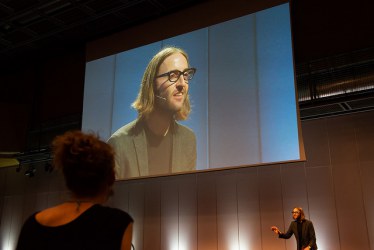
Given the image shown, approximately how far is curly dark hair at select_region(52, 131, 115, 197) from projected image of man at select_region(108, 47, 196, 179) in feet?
14.3

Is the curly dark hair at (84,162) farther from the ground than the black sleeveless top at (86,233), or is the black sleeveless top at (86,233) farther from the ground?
the curly dark hair at (84,162)

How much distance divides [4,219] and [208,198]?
575 centimetres

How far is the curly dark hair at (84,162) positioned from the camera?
97cm

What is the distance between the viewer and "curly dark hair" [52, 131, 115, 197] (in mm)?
972

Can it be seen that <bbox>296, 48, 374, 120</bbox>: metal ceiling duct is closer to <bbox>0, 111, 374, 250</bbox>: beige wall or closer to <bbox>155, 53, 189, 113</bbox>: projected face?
<bbox>0, 111, 374, 250</bbox>: beige wall

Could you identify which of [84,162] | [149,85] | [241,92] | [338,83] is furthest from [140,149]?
[84,162]

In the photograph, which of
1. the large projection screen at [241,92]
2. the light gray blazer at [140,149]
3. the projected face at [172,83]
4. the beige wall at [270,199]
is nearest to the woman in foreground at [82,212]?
the large projection screen at [241,92]

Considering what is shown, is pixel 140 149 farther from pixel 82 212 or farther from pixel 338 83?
pixel 82 212

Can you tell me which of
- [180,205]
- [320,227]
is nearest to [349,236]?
[320,227]

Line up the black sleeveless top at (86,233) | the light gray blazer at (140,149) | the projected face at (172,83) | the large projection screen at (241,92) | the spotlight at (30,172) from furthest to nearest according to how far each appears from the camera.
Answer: the spotlight at (30,172), the projected face at (172,83), the light gray blazer at (140,149), the large projection screen at (241,92), the black sleeveless top at (86,233)

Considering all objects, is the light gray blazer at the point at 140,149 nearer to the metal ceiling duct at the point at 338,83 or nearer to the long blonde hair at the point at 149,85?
the long blonde hair at the point at 149,85

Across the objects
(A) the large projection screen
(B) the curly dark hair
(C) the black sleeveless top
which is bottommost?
(C) the black sleeveless top

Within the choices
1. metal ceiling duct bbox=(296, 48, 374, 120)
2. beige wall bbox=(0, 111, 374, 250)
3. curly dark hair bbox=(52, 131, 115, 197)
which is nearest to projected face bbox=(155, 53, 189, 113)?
metal ceiling duct bbox=(296, 48, 374, 120)

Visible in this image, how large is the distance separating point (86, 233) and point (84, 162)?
0.18 meters
